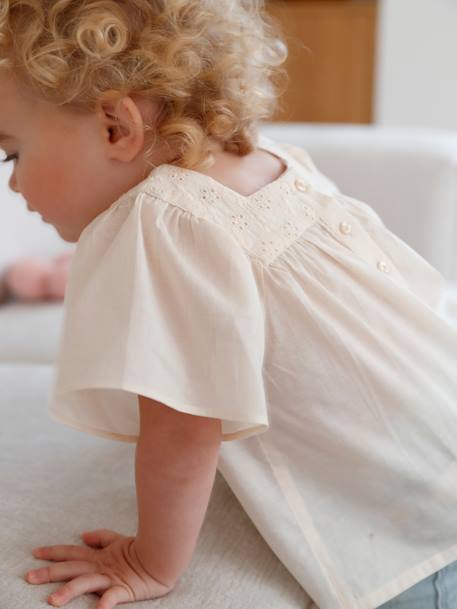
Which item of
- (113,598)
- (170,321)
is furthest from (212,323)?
(113,598)

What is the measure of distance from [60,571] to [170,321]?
25 centimetres

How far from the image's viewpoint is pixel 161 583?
0.75 m

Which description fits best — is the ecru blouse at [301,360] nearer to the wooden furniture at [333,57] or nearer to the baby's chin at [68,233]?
the baby's chin at [68,233]

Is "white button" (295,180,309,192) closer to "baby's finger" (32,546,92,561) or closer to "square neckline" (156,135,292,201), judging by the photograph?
"square neckline" (156,135,292,201)

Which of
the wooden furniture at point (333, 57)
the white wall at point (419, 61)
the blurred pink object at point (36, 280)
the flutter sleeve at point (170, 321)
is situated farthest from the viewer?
the wooden furniture at point (333, 57)

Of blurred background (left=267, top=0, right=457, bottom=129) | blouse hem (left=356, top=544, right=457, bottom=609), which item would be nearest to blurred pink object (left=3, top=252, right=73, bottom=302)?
blouse hem (left=356, top=544, right=457, bottom=609)

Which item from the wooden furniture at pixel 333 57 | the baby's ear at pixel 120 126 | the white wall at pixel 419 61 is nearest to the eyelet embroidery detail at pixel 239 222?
the baby's ear at pixel 120 126

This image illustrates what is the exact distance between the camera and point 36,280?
59.9 inches

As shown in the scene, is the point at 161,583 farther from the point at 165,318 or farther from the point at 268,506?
the point at 165,318

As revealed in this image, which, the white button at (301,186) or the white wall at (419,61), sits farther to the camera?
the white wall at (419,61)

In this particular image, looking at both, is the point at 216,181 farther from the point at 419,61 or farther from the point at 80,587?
the point at 419,61

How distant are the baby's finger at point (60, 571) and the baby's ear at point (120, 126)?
1.21 feet

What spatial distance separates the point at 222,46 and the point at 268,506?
1.44ft

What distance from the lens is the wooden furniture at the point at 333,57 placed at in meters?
3.75
